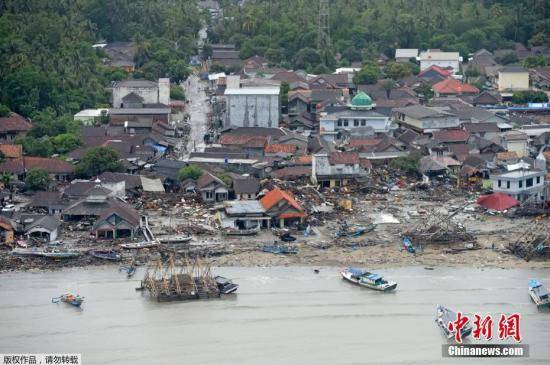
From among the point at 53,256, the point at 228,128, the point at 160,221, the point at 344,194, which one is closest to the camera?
the point at 53,256

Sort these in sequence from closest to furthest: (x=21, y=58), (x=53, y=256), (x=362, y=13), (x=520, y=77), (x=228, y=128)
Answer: (x=53, y=256) < (x=228, y=128) < (x=21, y=58) < (x=520, y=77) < (x=362, y=13)

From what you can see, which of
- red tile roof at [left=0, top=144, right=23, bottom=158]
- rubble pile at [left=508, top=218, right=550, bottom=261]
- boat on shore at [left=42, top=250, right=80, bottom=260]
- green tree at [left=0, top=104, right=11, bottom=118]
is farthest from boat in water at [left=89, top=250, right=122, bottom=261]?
green tree at [left=0, top=104, right=11, bottom=118]

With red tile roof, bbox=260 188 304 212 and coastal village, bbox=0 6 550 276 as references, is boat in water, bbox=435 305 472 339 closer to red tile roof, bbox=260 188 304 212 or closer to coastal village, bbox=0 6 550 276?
coastal village, bbox=0 6 550 276

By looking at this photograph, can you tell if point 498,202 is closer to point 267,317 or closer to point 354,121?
point 354,121

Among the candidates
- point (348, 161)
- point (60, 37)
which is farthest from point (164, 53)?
point (348, 161)

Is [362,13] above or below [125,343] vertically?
above

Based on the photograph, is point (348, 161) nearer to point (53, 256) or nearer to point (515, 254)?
point (515, 254)

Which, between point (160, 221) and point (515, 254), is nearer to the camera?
point (515, 254)

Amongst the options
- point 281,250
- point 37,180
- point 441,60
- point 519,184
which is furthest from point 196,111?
point 281,250
